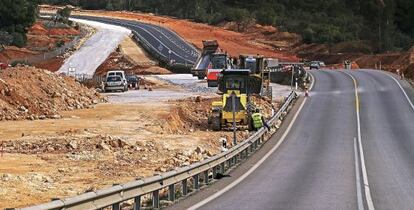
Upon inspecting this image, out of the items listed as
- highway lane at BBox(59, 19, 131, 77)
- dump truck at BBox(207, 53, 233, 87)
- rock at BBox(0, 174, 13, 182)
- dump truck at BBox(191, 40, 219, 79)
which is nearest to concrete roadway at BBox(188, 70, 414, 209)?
rock at BBox(0, 174, 13, 182)

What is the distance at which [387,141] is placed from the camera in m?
35.8

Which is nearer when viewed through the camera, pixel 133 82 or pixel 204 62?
pixel 133 82

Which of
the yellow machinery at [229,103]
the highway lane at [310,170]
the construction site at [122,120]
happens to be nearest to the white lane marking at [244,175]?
the highway lane at [310,170]

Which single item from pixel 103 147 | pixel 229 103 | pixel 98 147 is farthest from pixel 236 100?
pixel 98 147

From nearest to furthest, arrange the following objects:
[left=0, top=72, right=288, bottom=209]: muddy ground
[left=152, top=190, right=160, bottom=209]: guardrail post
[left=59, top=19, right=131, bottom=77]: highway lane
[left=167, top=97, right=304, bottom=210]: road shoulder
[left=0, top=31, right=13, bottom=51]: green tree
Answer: [left=152, top=190, right=160, bottom=209]: guardrail post
[left=167, top=97, right=304, bottom=210]: road shoulder
[left=0, top=72, right=288, bottom=209]: muddy ground
[left=59, top=19, right=131, bottom=77]: highway lane
[left=0, top=31, right=13, bottom=51]: green tree

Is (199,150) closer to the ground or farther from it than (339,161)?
farther from it

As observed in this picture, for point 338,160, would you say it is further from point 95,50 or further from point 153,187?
point 95,50

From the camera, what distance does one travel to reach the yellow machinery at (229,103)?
3816 cm

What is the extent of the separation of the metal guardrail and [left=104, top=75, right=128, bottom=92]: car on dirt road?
3497cm

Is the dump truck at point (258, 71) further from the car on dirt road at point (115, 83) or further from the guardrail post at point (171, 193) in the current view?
the guardrail post at point (171, 193)

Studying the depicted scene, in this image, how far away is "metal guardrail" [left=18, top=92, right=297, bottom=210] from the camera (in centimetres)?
1189

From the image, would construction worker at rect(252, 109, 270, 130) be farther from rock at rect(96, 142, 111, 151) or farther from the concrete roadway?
rock at rect(96, 142, 111, 151)

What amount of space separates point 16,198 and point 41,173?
4159mm

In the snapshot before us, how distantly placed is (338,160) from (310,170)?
355 cm
